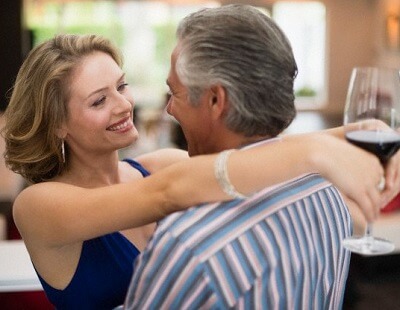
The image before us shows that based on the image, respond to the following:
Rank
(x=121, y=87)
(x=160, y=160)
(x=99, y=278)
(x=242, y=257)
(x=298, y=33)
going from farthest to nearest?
(x=298, y=33)
(x=160, y=160)
(x=121, y=87)
(x=99, y=278)
(x=242, y=257)

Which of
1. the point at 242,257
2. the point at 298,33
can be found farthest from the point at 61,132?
the point at 298,33

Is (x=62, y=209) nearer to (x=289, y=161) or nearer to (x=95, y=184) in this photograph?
(x=95, y=184)

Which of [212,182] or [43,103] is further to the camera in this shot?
[43,103]

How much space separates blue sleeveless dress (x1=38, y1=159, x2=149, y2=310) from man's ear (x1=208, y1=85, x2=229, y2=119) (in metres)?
0.69

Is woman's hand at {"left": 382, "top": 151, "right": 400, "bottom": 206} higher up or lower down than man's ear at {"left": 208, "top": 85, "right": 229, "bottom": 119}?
lower down

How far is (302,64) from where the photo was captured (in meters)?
16.0

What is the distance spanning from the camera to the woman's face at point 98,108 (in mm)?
1801

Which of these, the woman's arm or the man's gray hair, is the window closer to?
the woman's arm

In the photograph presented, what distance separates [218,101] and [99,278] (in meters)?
0.75

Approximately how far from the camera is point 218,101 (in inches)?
48.5

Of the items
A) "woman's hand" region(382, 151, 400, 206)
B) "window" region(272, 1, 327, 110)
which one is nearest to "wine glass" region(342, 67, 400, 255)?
"woman's hand" region(382, 151, 400, 206)

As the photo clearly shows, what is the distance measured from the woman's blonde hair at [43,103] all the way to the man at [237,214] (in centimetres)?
59

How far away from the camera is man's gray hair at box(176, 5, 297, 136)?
1.19 m

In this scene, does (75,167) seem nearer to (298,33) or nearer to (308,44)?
(308,44)
